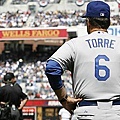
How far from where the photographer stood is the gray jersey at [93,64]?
2996mm

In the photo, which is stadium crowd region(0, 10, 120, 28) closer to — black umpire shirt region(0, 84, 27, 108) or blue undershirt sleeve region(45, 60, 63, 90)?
black umpire shirt region(0, 84, 27, 108)

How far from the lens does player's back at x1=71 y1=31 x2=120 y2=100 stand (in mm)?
2996

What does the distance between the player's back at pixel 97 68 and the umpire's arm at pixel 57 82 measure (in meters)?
0.08

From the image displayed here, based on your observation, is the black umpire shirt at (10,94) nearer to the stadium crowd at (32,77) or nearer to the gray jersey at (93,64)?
the gray jersey at (93,64)

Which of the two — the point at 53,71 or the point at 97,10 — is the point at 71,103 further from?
the point at 97,10

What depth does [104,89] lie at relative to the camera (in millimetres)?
3000

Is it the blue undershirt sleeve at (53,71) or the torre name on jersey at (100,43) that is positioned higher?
the torre name on jersey at (100,43)

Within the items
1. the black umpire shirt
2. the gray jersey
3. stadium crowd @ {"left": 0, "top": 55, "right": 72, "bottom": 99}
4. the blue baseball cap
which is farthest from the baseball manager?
stadium crowd @ {"left": 0, "top": 55, "right": 72, "bottom": 99}

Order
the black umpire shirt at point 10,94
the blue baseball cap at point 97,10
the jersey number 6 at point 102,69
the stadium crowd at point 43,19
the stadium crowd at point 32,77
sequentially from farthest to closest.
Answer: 1. the stadium crowd at point 43,19
2. the stadium crowd at point 32,77
3. the black umpire shirt at point 10,94
4. the blue baseball cap at point 97,10
5. the jersey number 6 at point 102,69

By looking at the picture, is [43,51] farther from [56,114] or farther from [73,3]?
[56,114]

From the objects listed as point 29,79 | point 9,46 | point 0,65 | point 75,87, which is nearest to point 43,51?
point 9,46

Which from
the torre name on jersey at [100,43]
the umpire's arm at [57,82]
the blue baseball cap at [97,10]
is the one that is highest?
the blue baseball cap at [97,10]

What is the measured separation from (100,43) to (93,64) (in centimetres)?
16

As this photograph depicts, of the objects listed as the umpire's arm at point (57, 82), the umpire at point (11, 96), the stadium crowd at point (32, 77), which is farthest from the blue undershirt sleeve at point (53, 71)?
the stadium crowd at point (32, 77)
